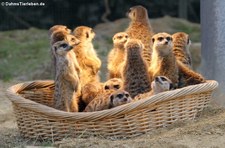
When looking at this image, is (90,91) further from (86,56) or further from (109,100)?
(86,56)

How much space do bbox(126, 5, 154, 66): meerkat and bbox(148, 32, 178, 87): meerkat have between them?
214 mm

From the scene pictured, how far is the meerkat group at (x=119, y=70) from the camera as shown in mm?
4355

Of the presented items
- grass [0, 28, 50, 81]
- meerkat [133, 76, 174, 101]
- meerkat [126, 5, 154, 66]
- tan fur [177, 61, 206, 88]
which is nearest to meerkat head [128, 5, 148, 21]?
meerkat [126, 5, 154, 66]

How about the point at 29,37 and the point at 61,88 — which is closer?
the point at 61,88

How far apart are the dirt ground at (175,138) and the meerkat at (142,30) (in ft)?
2.29

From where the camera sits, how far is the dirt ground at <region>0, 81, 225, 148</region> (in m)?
3.93

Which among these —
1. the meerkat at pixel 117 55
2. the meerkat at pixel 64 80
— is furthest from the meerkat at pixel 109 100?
the meerkat at pixel 117 55

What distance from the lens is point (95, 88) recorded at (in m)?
4.59

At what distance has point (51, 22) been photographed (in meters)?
9.53

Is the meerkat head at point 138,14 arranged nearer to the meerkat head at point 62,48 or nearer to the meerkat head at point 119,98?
the meerkat head at point 62,48

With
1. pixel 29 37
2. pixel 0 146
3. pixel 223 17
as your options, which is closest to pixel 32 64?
pixel 29 37

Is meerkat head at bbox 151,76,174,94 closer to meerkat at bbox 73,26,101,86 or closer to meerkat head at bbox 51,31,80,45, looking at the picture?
meerkat head at bbox 51,31,80,45

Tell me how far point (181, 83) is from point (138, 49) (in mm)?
350

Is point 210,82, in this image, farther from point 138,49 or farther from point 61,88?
point 61,88
